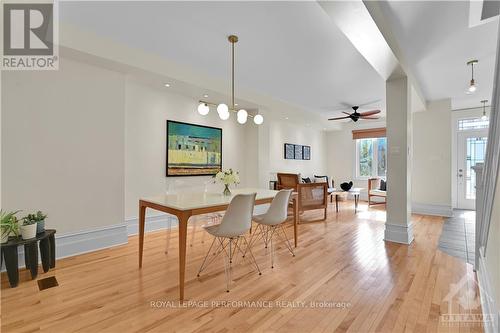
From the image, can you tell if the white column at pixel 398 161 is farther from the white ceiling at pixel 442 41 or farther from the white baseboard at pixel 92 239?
the white baseboard at pixel 92 239

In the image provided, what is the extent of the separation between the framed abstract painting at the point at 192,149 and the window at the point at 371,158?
5.07m

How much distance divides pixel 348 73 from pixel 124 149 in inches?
140

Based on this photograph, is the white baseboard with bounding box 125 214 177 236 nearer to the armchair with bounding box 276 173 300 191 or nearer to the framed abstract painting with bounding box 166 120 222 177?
the framed abstract painting with bounding box 166 120 222 177

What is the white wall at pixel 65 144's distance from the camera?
261cm

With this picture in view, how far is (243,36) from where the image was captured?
270cm

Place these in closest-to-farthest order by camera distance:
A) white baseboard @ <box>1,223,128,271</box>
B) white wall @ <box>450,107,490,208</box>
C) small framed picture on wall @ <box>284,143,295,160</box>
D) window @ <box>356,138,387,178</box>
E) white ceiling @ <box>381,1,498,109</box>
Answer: white ceiling @ <box>381,1,498,109</box> → white baseboard @ <box>1,223,128,271</box> → white wall @ <box>450,107,490,208</box> → small framed picture on wall @ <box>284,143,295,160</box> → window @ <box>356,138,387,178</box>

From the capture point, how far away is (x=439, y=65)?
3.50 m

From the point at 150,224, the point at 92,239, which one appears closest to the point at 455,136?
the point at 150,224

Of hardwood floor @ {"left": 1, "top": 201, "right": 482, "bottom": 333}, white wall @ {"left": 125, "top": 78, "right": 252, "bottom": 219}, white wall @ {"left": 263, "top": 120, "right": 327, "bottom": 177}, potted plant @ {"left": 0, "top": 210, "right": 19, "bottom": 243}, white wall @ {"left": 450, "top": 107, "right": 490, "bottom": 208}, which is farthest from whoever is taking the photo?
white wall @ {"left": 263, "top": 120, "right": 327, "bottom": 177}

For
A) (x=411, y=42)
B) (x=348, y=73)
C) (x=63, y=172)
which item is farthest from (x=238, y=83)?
(x=63, y=172)

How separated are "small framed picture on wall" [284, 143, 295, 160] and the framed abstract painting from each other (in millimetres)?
2432

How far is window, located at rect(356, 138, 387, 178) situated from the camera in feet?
24.1

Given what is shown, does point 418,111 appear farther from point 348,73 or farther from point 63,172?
point 63,172

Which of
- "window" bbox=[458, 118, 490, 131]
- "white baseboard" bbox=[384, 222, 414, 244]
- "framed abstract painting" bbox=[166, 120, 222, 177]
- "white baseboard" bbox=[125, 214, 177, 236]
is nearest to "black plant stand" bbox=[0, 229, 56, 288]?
"white baseboard" bbox=[125, 214, 177, 236]
